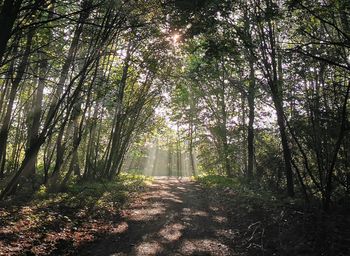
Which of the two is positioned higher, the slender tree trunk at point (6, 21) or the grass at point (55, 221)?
the slender tree trunk at point (6, 21)

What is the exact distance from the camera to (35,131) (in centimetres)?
1502

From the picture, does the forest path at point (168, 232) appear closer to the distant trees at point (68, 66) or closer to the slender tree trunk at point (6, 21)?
the distant trees at point (68, 66)

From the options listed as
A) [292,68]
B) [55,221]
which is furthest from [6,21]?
[292,68]

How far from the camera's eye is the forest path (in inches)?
308

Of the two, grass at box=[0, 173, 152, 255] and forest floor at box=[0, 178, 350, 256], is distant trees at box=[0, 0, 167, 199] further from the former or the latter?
forest floor at box=[0, 178, 350, 256]

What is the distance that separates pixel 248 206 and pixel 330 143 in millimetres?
3896

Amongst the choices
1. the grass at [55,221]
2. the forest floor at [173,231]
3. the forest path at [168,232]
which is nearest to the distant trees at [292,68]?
the forest floor at [173,231]

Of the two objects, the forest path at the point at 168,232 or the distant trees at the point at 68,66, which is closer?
the forest path at the point at 168,232

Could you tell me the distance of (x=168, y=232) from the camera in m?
9.49

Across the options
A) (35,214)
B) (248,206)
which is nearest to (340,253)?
(248,206)

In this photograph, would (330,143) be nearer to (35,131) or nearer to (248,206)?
(248,206)

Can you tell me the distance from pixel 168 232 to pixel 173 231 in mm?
200

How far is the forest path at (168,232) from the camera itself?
308 inches

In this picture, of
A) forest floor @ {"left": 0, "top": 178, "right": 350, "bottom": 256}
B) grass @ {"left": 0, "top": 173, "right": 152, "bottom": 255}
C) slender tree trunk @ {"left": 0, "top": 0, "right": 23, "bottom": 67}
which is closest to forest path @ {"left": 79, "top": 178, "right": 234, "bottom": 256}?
forest floor @ {"left": 0, "top": 178, "right": 350, "bottom": 256}
